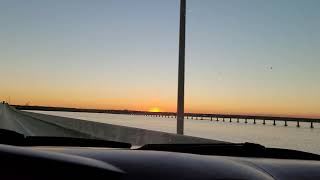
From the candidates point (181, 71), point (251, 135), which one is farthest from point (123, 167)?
point (251, 135)

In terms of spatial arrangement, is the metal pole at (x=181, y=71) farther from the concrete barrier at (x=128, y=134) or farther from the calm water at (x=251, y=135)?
the calm water at (x=251, y=135)

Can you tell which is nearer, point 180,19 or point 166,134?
point 166,134

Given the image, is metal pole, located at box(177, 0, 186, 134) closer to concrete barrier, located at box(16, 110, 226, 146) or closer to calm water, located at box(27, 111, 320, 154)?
concrete barrier, located at box(16, 110, 226, 146)

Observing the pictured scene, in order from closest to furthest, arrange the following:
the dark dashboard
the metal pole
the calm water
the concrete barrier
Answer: the dark dashboard < the concrete barrier < the metal pole < the calm water

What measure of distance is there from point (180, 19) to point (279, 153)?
14010 mm

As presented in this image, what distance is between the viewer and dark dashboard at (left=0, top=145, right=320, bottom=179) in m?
1.86

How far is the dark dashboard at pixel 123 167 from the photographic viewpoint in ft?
6.11

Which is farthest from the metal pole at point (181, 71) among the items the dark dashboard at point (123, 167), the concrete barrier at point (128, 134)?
the dark dashboard at point (123, 167)

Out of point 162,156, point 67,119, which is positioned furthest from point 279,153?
point 67,119

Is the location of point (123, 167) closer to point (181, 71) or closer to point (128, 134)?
point (181, 71)

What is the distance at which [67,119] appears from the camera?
34.9 meters

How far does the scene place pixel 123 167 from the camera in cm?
209

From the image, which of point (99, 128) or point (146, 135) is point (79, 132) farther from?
point (146, 135)

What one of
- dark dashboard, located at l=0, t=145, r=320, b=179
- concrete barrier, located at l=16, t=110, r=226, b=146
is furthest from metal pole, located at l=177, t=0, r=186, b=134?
dark dashboard, located at l=0, t=145, r=320, b=179
